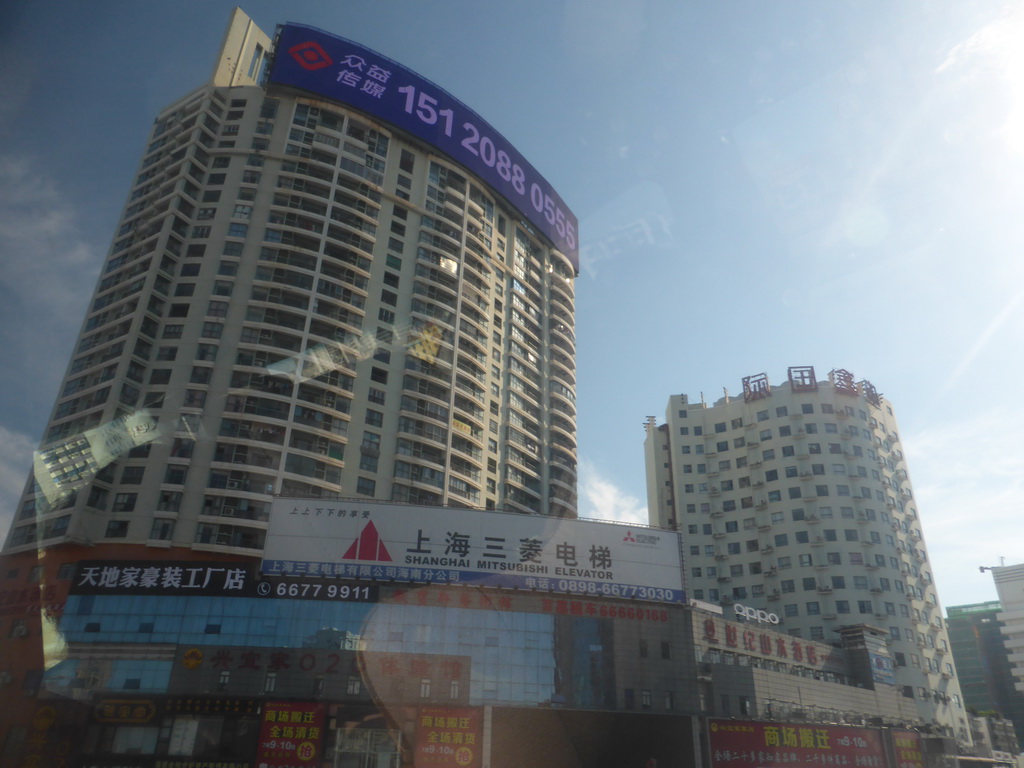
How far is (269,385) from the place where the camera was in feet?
213

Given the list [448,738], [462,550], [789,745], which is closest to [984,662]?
[789,745]

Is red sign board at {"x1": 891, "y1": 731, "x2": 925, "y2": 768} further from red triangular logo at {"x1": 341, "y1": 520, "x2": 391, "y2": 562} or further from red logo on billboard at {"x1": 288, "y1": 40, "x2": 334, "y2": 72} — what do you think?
red logo on billboard at {"x1": 288, "y1": 40, "x2": 334, "y2": 72}

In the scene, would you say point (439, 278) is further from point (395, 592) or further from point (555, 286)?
point (395, 592)

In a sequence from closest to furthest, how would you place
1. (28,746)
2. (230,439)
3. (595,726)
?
(28,746), (595,726), (230,439)

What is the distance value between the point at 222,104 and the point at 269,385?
114 ft

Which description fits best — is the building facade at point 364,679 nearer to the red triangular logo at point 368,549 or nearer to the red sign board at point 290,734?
→ the red sign board at point 290,734

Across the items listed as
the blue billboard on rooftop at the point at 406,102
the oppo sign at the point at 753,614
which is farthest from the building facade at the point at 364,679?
the blue billboard on rooftop at the point at 406,102

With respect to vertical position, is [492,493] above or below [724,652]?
above

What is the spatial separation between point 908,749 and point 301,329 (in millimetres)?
65539

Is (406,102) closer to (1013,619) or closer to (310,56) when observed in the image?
(310,56)

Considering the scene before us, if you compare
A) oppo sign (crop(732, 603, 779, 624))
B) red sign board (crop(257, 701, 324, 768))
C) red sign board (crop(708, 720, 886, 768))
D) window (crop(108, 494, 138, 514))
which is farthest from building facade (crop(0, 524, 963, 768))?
oppo sign (crop(732, 603, 779, 624))

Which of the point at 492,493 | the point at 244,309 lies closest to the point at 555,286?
the point at 492,493

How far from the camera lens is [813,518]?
88.5 m

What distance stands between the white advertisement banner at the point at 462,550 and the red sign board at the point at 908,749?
86.5ft
